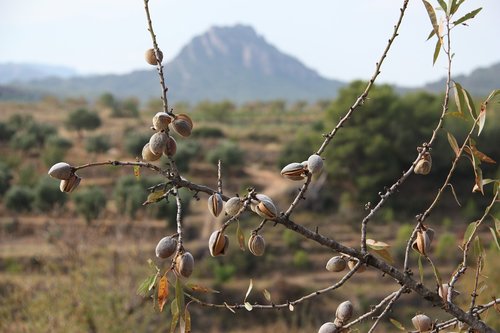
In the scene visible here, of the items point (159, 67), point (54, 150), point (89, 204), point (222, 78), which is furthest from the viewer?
point (222, 78)

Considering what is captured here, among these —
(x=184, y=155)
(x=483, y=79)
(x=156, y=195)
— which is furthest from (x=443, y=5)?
(x=483, y=79)

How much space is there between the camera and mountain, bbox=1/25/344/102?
8675 cm

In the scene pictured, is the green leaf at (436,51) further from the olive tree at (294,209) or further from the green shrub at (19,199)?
the green shrub at (19,199)

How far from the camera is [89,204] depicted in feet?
45.0

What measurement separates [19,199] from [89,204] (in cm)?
216

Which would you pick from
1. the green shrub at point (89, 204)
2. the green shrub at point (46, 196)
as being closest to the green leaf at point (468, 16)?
the green shrub at point (89, 204)

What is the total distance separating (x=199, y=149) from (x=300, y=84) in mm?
94300

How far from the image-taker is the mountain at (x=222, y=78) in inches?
3415

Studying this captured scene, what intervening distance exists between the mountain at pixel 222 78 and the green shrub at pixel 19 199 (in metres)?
56.8

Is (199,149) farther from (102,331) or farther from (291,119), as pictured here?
(291,119)

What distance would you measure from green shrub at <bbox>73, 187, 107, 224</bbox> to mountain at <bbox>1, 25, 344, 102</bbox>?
57585 millimetres

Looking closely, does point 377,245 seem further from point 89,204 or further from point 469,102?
point 89,204

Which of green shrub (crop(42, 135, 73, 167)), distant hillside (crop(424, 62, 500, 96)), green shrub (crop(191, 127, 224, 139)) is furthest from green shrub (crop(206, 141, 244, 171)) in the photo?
distant hillside (crop(424, 62, 500, 96))

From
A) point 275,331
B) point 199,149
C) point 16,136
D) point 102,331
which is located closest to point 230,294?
point 275,331
